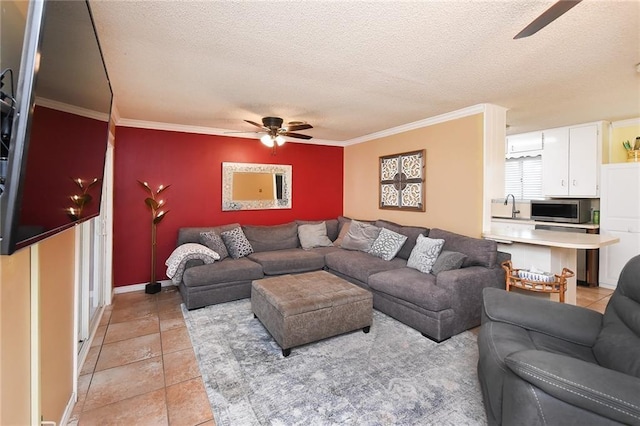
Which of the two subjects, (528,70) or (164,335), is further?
(164,335)

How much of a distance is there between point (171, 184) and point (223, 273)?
1717 millimetres

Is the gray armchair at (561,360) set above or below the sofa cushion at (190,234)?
below

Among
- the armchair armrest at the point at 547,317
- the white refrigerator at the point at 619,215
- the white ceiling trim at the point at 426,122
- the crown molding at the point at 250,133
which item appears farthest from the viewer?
the white refrigerator at the point at 619,215

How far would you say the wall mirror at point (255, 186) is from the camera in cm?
489

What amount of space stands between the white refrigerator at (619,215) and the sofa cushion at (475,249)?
2.15m

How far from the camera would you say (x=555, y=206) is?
475 centimetres

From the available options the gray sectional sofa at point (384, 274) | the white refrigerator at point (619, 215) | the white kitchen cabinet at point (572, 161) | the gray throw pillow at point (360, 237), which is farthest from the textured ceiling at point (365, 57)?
the gray throw pillow at point (360, 237)

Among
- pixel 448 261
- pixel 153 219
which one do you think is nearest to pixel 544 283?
pixel 448 261

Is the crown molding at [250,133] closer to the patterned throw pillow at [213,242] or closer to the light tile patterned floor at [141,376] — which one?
the patterned throw pillow at [213,242]

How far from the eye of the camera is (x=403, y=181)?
15.2ft

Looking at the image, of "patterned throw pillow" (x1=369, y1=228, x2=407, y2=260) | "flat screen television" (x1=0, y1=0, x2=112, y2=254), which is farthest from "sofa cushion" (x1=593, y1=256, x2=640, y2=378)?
"flat screen television" (x1=0, y1=0, x2=112, y2=254)

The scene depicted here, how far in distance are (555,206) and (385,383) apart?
441 centimetres

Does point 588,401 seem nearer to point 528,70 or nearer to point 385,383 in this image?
point 385,383

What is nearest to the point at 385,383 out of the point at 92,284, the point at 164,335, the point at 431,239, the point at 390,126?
the point at 431,239
